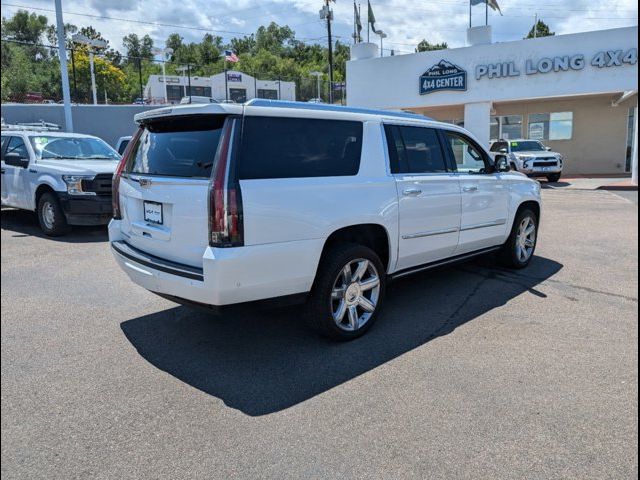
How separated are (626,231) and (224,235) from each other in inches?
339

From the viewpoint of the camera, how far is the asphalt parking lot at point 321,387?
2.67 meters

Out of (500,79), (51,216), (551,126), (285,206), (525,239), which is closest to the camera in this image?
(285,206)

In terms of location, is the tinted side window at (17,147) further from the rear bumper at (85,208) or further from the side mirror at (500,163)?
the side mirror at (500,163)

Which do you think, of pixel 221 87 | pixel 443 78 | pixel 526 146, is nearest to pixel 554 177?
pixel 526 146

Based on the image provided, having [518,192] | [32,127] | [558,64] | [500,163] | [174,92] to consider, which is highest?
[174,92]

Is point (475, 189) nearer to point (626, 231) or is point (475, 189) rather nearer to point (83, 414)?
point (83, 414)

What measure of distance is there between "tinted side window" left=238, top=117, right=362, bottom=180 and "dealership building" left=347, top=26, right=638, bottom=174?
64.5 feet

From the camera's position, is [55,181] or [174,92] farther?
[174,92]

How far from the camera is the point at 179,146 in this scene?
3951mm

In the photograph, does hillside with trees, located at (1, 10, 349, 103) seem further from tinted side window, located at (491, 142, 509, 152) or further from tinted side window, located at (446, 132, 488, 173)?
tinted side window, located at (491, 142, 509, 152)

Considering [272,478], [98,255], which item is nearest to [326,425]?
[272,478]

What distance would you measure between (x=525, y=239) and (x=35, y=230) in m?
8.24

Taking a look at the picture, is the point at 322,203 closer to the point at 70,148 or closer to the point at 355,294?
the point at 355,294

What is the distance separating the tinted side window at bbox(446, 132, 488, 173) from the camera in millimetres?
5807
